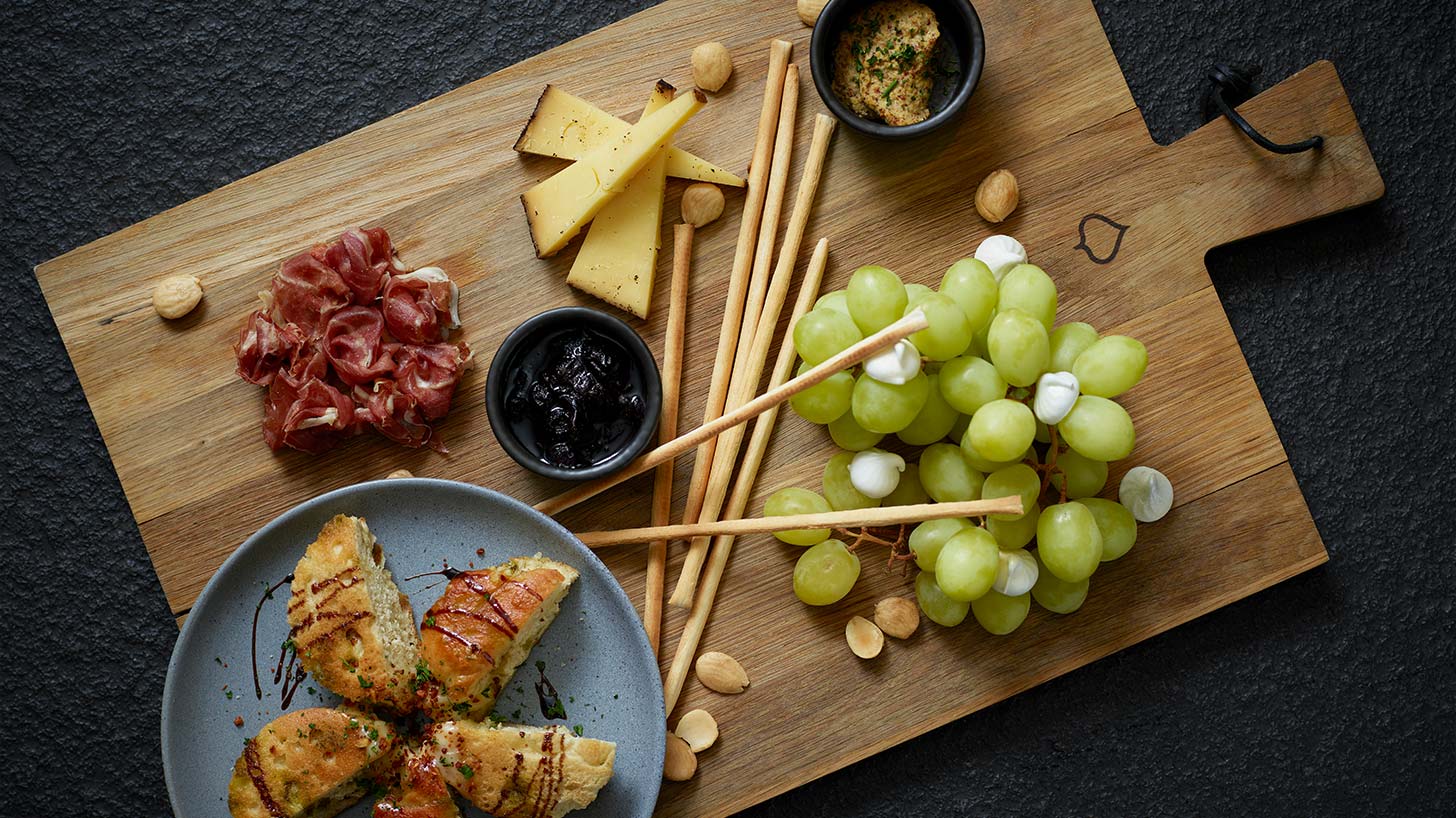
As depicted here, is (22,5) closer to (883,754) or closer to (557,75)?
(557,75)

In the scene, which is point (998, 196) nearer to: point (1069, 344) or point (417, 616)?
point (1069, 344)

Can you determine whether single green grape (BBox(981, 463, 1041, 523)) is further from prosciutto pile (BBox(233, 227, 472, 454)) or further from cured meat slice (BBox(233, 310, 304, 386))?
cured meat slice (BBox(233, 310, 304, 386))

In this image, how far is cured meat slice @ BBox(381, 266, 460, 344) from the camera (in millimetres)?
1457

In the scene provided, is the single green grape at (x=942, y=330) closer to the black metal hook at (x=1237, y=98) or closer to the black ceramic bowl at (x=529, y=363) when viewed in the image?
the black ceramic bowl at (x=529, y=363)

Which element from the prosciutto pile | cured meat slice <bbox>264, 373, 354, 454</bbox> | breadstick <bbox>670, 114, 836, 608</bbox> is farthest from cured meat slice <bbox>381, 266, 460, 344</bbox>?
breadstick <bbox>670, 114, 836, 608</bbox>

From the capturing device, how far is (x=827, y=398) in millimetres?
1380

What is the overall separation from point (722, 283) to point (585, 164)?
27cm

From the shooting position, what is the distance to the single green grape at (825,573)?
143 centimetres

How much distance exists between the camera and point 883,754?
1601 millimetres

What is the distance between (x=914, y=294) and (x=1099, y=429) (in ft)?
1.02

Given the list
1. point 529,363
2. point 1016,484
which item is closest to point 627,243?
point 529,363

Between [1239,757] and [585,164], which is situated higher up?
[585,164]

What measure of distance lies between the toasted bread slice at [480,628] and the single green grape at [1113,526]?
774mm

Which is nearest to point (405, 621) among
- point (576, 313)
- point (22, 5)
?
point (576, 313)
